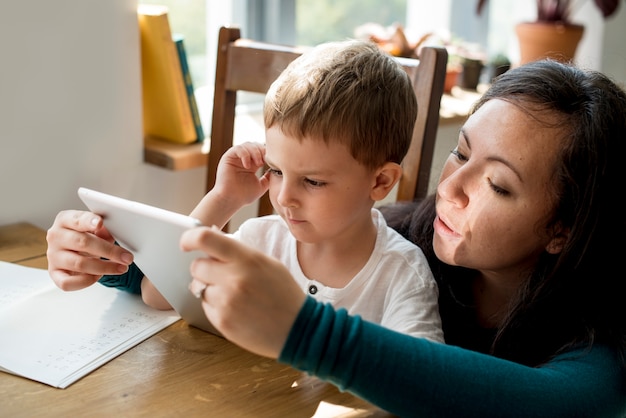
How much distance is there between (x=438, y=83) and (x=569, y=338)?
21.2 inches

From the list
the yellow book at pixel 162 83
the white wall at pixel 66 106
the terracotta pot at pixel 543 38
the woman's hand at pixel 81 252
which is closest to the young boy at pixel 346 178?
the woman's hand at pixel 81 252

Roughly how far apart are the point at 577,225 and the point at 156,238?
0.51 m

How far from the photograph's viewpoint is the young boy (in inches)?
39.5

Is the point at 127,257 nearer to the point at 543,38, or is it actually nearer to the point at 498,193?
the point at 498,193

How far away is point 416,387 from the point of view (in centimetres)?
79

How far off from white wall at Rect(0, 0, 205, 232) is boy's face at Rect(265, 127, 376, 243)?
25.9 inches

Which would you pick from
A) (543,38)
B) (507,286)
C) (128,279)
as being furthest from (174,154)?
(543,38)

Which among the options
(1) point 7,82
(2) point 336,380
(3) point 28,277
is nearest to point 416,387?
(2) point 336,380

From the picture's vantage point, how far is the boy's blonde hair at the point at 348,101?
3.27ft

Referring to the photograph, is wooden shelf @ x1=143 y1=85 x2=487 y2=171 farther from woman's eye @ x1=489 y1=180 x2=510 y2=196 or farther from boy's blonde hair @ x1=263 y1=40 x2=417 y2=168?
woman's eye @ x1=489 y1=180 x2=510 y2=196

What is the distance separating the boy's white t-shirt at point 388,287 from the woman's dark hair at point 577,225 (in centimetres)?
11

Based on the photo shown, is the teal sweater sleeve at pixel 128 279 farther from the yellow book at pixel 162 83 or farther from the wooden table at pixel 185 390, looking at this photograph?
the yellow book at pixel 162 83

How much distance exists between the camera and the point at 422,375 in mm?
793

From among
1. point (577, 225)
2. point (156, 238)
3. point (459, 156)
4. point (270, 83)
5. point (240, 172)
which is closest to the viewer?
point (156, 238)
